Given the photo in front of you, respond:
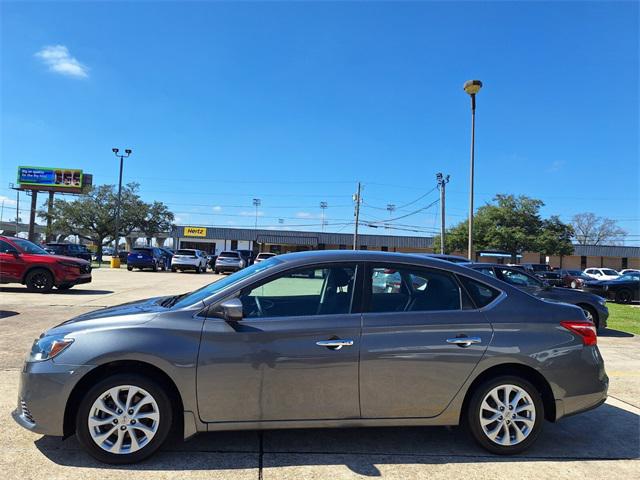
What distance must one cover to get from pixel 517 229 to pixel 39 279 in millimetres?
40082

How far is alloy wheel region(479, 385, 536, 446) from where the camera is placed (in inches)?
147

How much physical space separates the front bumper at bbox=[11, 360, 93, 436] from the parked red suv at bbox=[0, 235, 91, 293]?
1193cm

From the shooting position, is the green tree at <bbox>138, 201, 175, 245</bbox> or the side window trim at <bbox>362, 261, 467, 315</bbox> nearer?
the side window trim at <bbox>362, 261, 467, 315</bbox>

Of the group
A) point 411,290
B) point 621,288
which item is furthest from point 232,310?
point 621,288

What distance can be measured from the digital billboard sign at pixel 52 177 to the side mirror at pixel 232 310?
198 feet

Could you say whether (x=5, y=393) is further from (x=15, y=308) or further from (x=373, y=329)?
(x=15, y=308)

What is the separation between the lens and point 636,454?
3.88 metres

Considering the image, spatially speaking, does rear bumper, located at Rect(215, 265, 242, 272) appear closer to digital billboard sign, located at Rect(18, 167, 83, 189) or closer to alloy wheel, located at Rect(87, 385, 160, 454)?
alloy wheel, located at Rect(87, 385, 160, 454)

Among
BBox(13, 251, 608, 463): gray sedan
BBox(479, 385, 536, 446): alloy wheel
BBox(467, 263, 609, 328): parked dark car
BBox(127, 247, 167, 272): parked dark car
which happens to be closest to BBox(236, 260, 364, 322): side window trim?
BBox(13, 251, 608, 463): gray sedan

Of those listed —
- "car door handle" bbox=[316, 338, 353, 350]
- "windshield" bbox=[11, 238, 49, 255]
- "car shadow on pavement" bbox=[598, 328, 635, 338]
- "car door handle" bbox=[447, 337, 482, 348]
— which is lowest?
"car shadow on pavement" bbox=[598, 328, 635, 338]

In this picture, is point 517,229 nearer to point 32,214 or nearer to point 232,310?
point 232,310

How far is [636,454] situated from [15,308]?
1165cm

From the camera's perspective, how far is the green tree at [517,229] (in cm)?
4303

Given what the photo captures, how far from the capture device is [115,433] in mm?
3400
